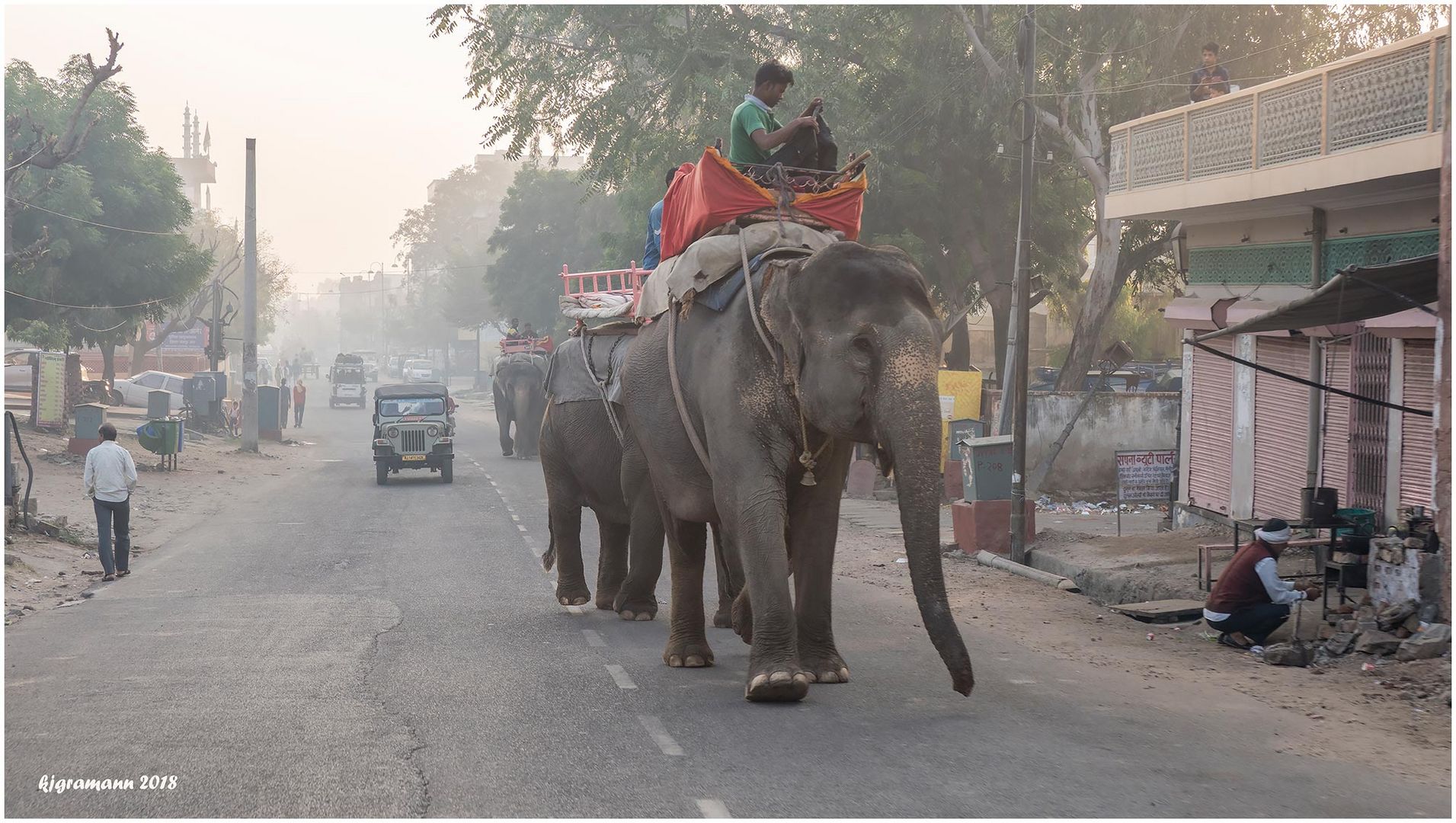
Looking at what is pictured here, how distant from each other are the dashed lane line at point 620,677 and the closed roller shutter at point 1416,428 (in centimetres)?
858

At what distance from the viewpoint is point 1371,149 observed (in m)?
13.1

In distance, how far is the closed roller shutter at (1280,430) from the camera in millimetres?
15781

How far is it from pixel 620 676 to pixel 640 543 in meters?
1.85

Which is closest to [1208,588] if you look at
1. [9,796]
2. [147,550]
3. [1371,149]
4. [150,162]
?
[1371,149]

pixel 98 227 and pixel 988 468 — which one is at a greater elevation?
pixel 98 227

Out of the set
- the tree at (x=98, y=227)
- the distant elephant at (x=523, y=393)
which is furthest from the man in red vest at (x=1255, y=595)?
the tree at (x=98, y=227)

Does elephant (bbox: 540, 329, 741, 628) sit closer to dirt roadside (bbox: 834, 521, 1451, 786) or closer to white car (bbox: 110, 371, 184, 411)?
dirt roadside (bbox: 834, 521, 1451, 786)

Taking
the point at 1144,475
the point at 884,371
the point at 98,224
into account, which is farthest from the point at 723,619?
the point at 98,224

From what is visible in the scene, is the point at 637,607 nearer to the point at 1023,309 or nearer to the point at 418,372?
the point at 1023,309

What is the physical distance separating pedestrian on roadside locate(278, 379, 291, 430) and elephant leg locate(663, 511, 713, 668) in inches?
1426

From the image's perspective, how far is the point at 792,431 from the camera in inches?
287

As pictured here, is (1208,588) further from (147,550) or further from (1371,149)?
(147,550)

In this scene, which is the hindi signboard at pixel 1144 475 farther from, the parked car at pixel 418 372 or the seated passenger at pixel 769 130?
the parked car at pixel 418 372

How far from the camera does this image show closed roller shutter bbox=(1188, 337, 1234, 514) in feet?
58.4
